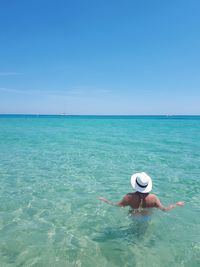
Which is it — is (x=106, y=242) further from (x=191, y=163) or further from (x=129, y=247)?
(x=191, y=163)

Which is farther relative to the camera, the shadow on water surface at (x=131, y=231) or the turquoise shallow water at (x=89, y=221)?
the shadow on water surface at (x=131, y=231)

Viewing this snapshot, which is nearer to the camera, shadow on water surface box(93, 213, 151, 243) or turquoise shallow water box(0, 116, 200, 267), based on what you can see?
turquoise shallow water box(0, 116, 200, 267)

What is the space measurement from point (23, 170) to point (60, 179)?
89.0 inches

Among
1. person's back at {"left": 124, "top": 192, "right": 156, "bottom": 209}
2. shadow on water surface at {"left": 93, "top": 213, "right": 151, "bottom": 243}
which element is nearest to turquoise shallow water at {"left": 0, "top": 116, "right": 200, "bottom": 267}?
shadow on water surface at {"left": 93, "top": 213, "right": 151, "bottom": 243}

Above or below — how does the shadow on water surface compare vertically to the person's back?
below

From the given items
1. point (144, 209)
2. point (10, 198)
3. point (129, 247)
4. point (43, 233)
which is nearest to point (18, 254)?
point (43, 233)

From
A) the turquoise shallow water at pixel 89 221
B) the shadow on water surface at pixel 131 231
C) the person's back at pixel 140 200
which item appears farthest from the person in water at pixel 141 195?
the turquoise shallow water at pixel 89 221

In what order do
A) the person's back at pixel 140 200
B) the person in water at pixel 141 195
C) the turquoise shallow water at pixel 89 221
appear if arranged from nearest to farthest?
the turquoise shallow water at pixel 89 221 → the person in water at pixel 141 195 → the person's back at pixel 140 200

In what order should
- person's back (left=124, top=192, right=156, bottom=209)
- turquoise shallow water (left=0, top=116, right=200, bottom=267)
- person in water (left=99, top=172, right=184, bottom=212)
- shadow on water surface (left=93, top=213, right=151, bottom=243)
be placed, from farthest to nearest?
shadow on water surface (left=93, top=213, right=151, bottom=243), person's back (left=124, top=192, right=156, bottom=209), person in water (left=99, top=172, right=184, bottom=212), turquoise shallow water (left=0, top=116, right=200, bottom=267)

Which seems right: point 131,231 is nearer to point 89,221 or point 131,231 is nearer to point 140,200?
point 140,200

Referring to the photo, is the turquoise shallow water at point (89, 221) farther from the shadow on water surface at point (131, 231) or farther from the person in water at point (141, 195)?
the person in water at point (141, 195)

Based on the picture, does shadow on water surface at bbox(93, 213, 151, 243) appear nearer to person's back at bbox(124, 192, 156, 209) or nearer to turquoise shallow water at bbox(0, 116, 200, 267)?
turquoise shallow water at bbox(0, 116, 200, 267)

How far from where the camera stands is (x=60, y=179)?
33.3 ft

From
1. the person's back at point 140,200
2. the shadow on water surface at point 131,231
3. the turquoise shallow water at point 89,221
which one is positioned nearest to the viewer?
the turquoise shallow water at point 89,221
